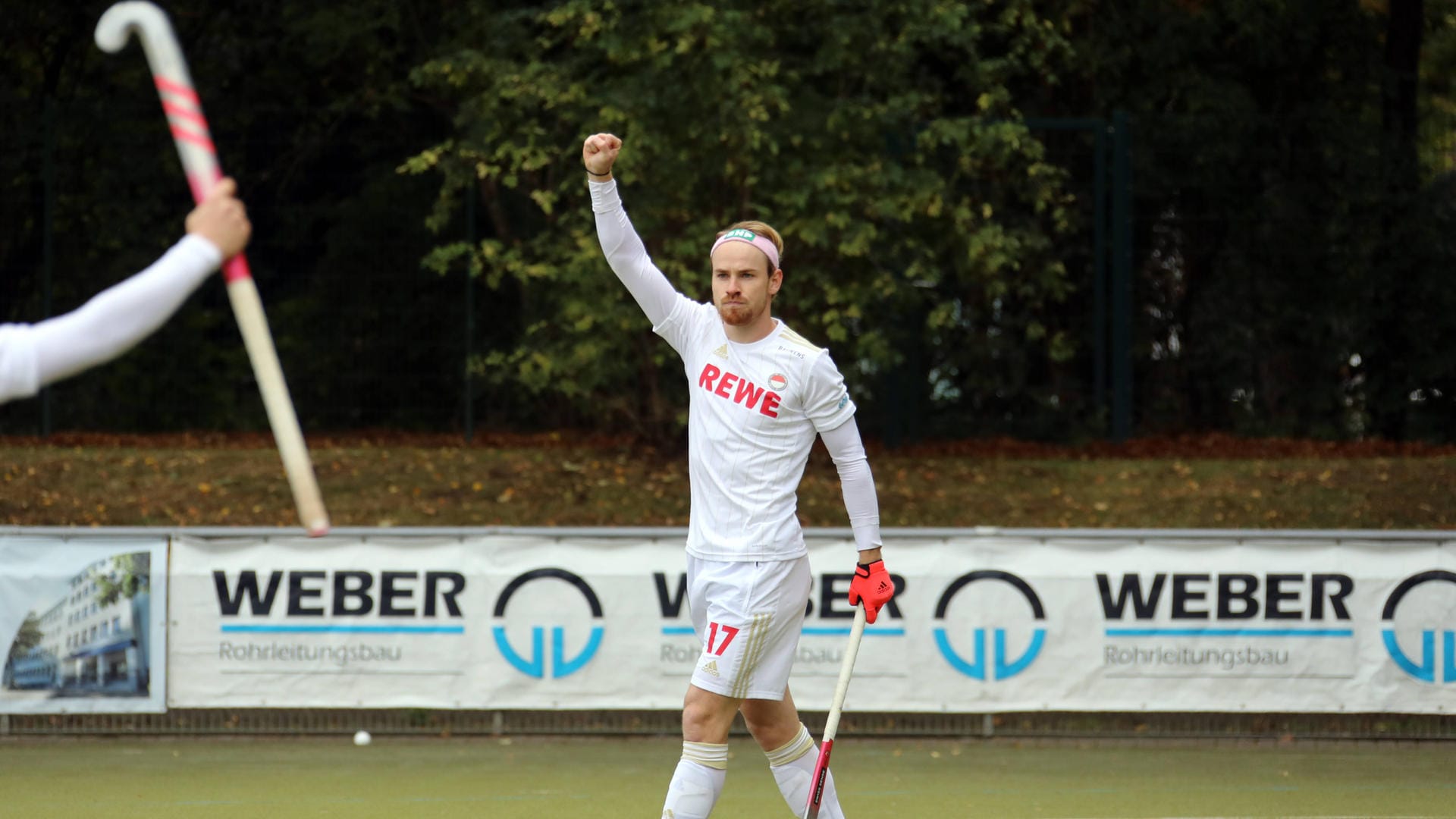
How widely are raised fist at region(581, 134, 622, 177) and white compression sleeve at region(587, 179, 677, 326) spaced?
6cm

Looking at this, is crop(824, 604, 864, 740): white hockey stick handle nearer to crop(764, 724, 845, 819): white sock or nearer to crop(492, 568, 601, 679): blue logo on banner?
crop(764, 724, 845, 819): white sock

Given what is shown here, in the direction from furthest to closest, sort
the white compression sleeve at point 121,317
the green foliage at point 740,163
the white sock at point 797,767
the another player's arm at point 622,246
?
the green foliage at point 740,163, the white sock at point 797,767, the another player's arm at point 622,246, the white compression sleeve at point 121,317

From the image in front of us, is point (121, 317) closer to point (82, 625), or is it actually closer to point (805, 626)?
point (805, 626)

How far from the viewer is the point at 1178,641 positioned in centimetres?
931

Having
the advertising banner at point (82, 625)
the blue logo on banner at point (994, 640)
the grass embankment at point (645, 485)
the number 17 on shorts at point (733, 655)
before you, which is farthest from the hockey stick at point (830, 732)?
the grass embankment at point (645, 485)

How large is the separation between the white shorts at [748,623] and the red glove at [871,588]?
214 mm

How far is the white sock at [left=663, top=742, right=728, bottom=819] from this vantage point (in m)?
5.72

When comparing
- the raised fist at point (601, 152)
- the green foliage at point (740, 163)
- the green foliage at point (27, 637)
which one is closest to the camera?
the raised fist at point (601, 152)

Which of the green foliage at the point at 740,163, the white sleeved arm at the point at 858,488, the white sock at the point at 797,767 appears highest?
the green foliage at the point at 740,163

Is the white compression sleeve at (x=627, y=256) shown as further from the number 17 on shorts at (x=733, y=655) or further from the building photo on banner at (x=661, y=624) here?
the building photo on banner at (x=661, y=624)

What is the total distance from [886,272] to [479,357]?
353 cm

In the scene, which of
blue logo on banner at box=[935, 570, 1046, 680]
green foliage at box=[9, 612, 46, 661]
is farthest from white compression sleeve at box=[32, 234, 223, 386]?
blue logo on banner at box=[935, 570, 1046, 680]

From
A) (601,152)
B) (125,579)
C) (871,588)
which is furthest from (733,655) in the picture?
(125,579)

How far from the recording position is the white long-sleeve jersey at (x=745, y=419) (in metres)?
5.73
